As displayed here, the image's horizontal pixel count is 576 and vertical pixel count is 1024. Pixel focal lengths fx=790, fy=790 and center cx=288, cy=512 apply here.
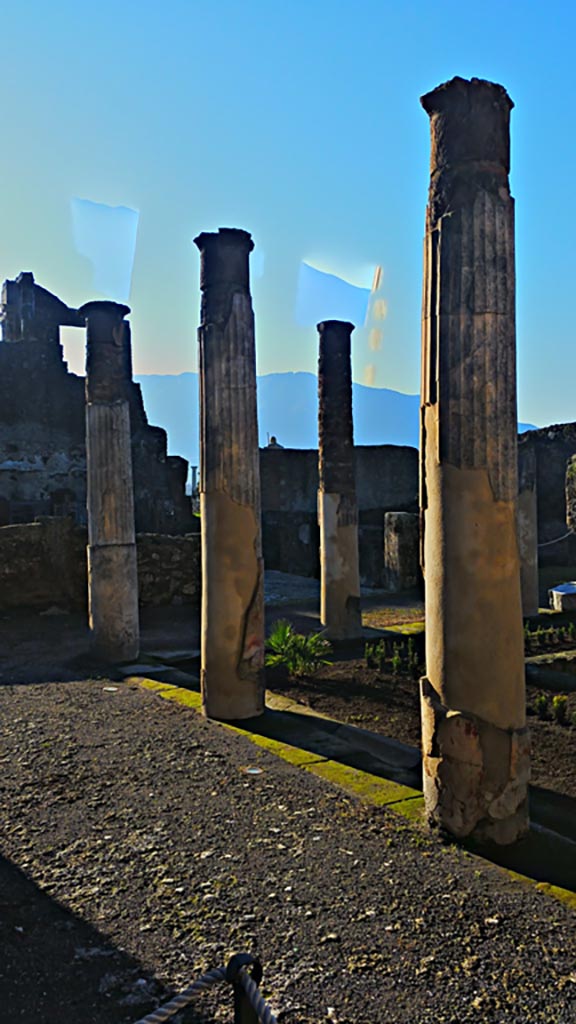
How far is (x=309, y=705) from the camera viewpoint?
728 cm

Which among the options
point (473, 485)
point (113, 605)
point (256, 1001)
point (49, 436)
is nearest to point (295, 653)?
point (113, 605)

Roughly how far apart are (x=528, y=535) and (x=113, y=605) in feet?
21.9

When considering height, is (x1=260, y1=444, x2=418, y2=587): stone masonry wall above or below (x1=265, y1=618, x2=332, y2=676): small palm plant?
above

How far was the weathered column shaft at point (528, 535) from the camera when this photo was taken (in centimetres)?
1234

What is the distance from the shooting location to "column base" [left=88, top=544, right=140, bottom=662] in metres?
9.57

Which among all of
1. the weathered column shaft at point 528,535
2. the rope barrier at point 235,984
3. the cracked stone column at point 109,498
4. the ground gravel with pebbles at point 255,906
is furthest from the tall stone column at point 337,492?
the rope barrier at point 235,984

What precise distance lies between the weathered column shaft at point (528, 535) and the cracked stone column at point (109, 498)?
6126 mm

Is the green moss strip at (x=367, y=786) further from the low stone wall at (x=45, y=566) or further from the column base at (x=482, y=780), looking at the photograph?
the low stone wall at (x=45, y=566)

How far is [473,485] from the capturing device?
4.30 meters

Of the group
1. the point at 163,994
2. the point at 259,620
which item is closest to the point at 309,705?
the point at 259,620

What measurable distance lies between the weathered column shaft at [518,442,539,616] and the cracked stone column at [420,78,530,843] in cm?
823

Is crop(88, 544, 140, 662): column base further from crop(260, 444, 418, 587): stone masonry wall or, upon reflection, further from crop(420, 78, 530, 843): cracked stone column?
crop(260, 444, 418, 587): stone masonry wall

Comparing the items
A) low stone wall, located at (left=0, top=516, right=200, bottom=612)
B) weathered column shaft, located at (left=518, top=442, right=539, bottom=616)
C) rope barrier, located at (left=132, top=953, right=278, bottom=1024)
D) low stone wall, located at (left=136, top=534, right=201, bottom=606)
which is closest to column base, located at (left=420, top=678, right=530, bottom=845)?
rope barrier, located at (left=132, top=953, right=278, bottom=1024)

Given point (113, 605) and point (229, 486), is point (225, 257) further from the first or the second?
point (113, 605)
